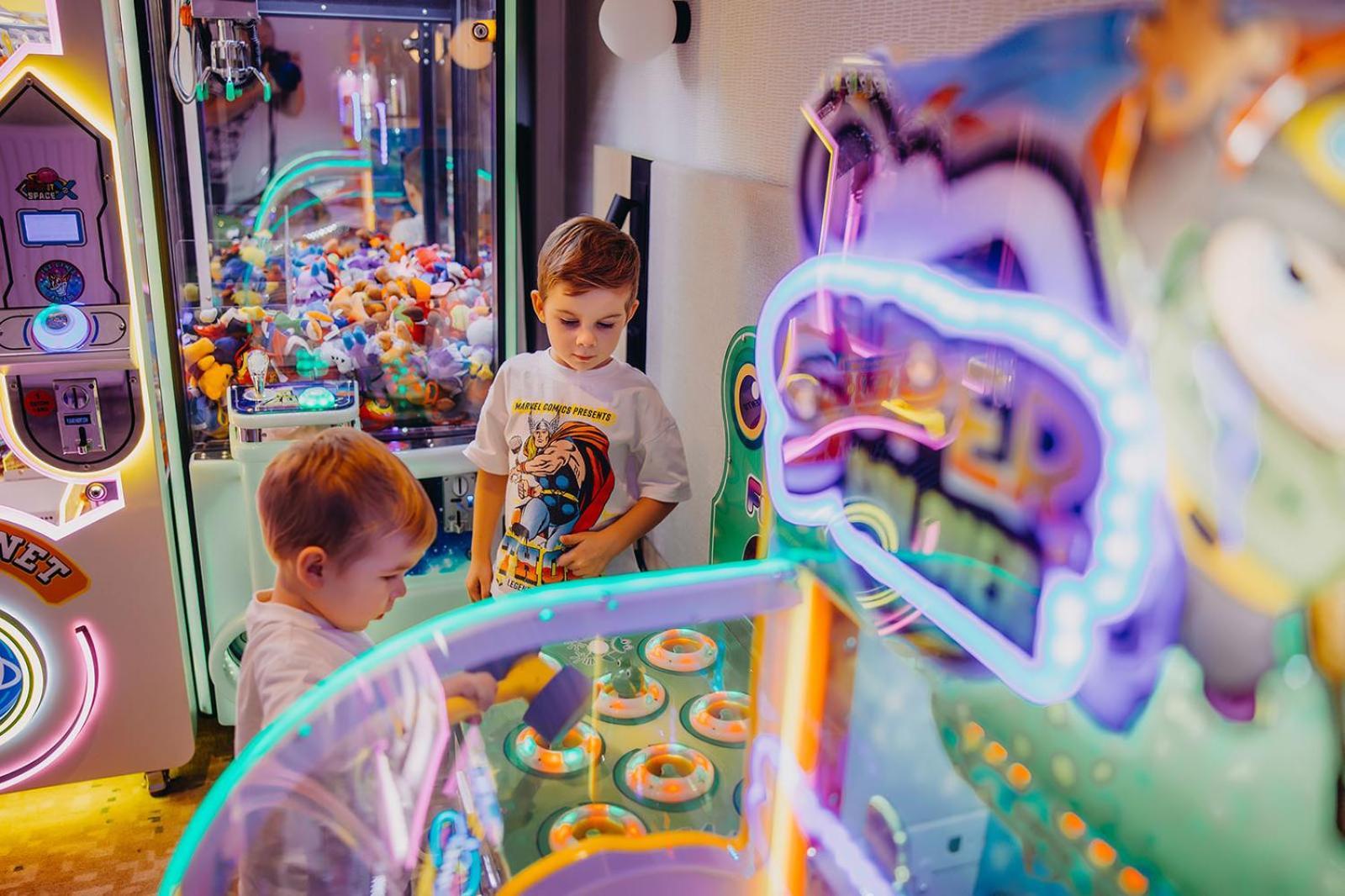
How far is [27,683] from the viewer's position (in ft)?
7.16

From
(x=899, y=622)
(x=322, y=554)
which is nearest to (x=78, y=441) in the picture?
(x=322, y=554)

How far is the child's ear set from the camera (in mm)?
1131

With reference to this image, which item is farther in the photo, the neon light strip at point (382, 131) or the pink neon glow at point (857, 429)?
the neon light strip at point (382, 131)

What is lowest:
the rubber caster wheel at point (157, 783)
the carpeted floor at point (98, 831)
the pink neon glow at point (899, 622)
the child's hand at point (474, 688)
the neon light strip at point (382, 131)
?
the carpeted floor at point (98, 831)

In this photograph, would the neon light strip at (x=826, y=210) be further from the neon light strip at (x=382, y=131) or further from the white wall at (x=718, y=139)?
the neon light strip at (x=382, y=131)

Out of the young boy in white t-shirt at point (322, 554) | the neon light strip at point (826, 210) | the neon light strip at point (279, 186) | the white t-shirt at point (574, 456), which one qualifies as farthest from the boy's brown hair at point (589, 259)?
the neon light strip at point (279, 186)

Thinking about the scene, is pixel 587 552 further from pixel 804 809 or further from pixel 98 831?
pixel 98 831

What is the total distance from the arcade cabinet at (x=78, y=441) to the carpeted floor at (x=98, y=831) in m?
0.14

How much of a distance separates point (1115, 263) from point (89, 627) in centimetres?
219

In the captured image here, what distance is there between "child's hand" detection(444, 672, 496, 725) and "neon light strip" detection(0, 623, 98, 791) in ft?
4.61

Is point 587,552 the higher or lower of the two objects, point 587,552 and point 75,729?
the higher

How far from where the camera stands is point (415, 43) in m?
2.42

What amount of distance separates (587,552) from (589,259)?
1.75 ft

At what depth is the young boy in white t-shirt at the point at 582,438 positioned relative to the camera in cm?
181
